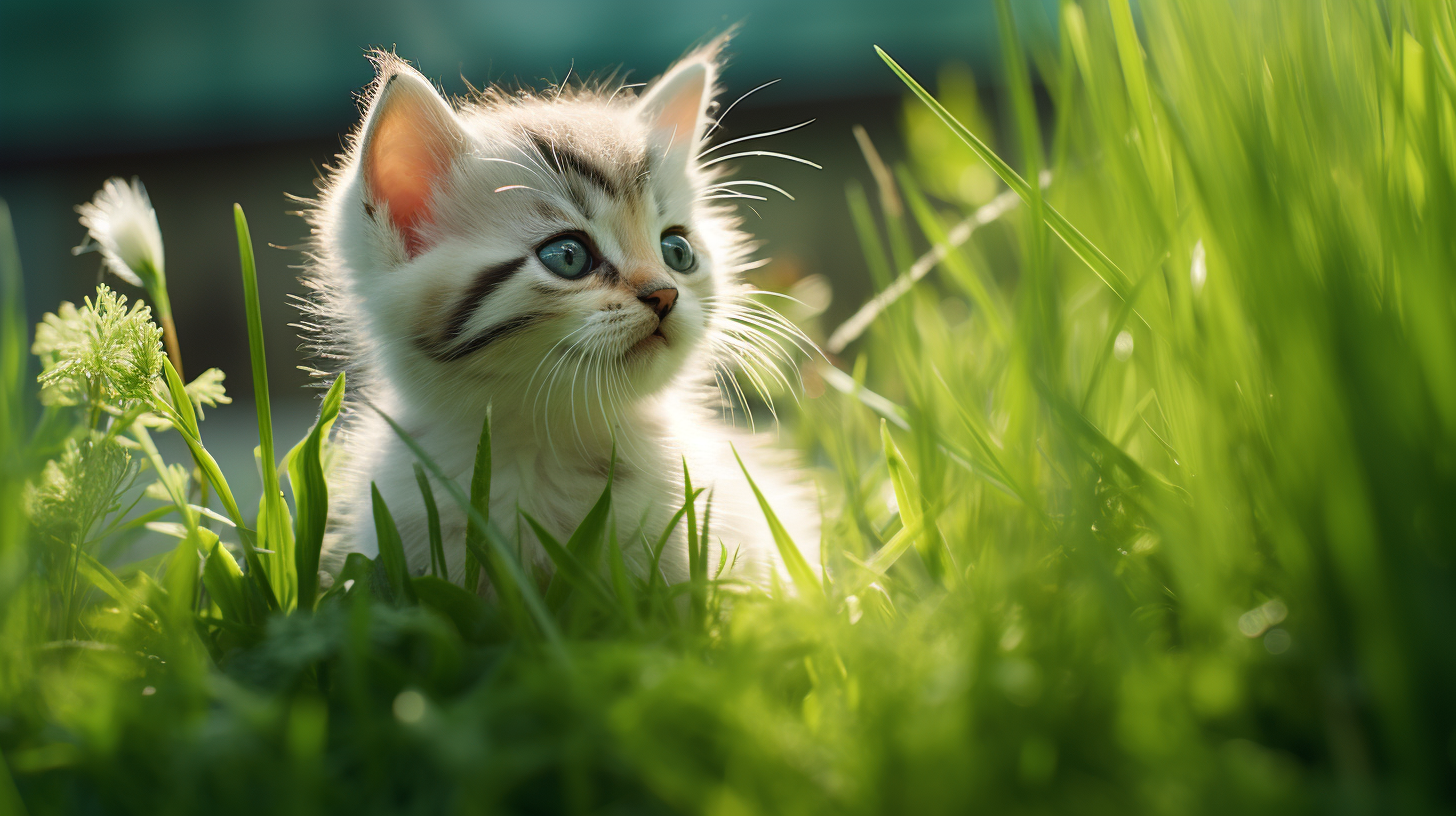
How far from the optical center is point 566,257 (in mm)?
840

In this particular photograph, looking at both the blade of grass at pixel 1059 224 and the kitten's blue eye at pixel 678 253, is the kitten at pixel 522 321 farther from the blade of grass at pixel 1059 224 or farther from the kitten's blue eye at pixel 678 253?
the blade of grass at pixel 1059 224

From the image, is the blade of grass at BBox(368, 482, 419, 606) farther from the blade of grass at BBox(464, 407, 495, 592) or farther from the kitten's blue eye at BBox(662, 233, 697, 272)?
the kitten's blue eye at BBox(662, 233, 697, 272)

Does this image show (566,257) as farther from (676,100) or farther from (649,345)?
(676,100)

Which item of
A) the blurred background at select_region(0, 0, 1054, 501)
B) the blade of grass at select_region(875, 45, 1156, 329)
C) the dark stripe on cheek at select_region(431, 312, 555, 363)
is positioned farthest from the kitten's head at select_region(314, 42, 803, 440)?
the blurred background at select_region(0, 0, 1054, 501)

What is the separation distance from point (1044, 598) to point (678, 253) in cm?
64

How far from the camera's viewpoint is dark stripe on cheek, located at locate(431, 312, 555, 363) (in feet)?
2.59

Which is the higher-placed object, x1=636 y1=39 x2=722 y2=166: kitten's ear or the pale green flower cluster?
x1=636 y1=39 x2=722 y2=166: kitten's ear

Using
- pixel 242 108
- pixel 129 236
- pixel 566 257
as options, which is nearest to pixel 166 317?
pixel 129 236

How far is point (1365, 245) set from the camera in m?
0.47

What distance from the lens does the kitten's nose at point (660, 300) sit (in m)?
0.82

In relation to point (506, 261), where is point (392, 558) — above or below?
below

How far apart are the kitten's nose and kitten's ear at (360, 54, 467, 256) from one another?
0.86 ft

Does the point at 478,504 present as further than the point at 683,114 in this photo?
No

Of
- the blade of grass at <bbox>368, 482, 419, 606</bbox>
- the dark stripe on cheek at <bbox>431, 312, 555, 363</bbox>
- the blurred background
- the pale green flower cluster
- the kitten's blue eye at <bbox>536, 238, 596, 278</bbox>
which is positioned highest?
the blurred background
